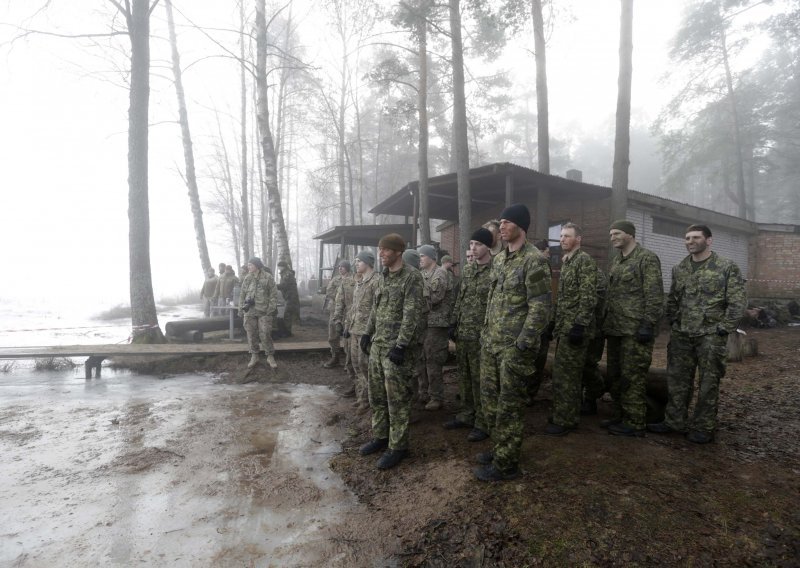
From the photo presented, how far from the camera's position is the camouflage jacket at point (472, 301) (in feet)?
14.6

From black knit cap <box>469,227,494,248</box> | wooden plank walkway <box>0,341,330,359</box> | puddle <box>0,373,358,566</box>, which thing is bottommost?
puddle <box>0,373,358,566</box>

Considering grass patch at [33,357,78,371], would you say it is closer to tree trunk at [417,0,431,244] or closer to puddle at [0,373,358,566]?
puddle at [0,373,358,566]

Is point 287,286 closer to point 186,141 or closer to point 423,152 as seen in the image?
point 423,152

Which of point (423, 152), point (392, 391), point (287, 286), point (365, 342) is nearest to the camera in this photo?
point (392, 391)

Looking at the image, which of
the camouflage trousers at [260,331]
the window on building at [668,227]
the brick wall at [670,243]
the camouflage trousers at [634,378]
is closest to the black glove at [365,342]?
the camouflage trousers at [634,378]

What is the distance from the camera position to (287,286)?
12.0 m

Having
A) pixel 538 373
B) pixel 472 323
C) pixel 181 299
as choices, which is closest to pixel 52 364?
pixel 472 323

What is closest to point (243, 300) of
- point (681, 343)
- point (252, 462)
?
point (252, 462)

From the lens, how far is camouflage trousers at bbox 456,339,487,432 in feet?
14.4

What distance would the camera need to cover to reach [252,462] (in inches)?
161

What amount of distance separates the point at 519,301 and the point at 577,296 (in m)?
1.12

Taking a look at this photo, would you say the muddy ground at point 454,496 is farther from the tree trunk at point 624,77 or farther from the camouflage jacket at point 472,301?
the tree trunk at point 624,77

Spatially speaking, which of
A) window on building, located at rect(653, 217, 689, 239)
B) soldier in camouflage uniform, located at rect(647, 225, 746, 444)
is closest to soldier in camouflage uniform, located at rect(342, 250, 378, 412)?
soldier in camouflage uniform, located at rect(647, 225, 746, 444)

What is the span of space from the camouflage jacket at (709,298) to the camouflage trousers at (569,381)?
0.97 meters
